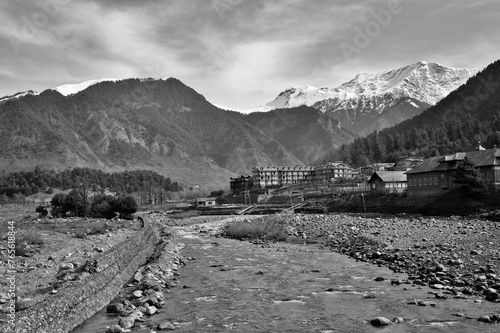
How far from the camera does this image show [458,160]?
2904 inches

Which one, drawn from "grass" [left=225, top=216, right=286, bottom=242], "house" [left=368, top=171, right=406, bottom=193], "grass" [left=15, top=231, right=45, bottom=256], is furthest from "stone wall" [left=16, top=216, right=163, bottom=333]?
"house" [left=368, top=171, right=406, bottom=193]

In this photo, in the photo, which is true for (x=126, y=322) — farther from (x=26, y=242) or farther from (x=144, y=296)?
(x=26, y=242)

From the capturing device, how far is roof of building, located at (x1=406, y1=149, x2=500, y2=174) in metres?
69.5

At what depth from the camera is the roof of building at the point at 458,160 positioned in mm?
69475

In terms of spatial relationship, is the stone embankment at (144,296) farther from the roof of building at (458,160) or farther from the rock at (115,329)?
the roof of building at (458,160)

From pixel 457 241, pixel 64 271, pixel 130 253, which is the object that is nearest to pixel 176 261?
pixel 130 253

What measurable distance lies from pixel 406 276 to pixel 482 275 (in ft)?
13.1

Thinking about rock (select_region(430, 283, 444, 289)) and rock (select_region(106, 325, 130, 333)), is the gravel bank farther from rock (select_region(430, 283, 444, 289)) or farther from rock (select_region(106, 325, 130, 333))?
rock (select_region(106, 325, 130, 333))

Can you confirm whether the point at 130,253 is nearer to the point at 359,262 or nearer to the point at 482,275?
the point at 359,262

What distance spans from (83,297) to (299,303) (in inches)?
395

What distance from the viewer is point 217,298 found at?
2211cm

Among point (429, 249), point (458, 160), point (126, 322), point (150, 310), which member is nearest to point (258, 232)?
point (429, 249)

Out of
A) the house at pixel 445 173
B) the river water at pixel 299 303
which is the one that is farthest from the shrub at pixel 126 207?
the river water at pixel 299 303

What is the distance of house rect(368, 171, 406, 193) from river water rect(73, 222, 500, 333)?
70.3m
